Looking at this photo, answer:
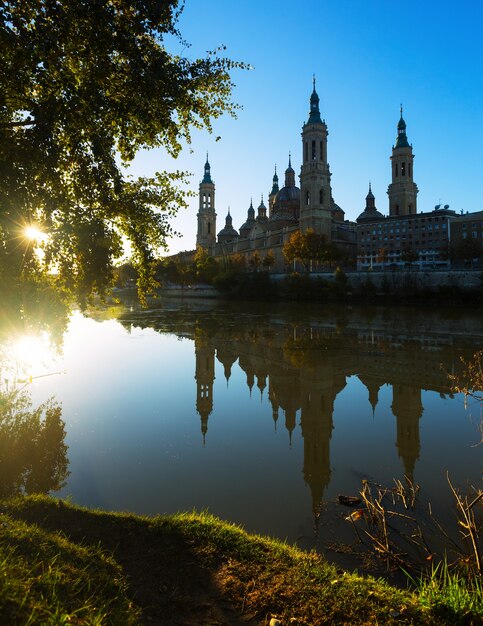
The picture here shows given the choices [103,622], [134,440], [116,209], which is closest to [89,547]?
[103,622]

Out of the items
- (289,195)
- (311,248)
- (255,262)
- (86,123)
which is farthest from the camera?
(289,195)

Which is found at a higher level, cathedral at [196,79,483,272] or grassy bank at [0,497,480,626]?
cathedral at [196,79,483,272]

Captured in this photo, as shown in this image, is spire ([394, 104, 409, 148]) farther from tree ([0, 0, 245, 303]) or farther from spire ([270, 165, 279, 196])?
tree ([0, 0, 245, 303])

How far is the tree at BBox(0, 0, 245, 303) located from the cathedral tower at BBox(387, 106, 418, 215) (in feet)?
352

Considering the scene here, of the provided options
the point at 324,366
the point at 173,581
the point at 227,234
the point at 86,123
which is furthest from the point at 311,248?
the point at 173,581

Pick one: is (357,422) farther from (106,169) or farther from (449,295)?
(449,295)

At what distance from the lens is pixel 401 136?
107 m

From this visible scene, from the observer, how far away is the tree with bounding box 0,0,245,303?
7.10 metres

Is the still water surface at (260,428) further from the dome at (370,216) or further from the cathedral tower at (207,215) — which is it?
the cathedral tower at (207,215)

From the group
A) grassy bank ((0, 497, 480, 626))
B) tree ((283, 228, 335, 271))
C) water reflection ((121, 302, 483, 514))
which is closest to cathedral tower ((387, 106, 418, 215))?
tree ((283, 228, 335, 271))

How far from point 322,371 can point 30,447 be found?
1276 centimetres

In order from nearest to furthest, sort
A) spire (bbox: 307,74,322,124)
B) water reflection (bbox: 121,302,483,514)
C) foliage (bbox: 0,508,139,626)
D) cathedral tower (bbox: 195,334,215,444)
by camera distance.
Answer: foliage (bbox: 0,508,139,626)
water reflection (bbox: 121,302,483,514)
cathedral tower (bbox: 195,334,215,444)
spire (bbox: 307,74,322,124)

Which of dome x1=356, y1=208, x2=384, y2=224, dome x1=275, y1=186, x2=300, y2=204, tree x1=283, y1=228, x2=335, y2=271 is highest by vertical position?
dome x1=275, y1=186, x2=300, y2=204

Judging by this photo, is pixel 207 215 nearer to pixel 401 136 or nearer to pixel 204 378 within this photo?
pixel 401 136
